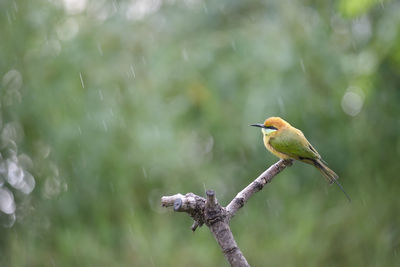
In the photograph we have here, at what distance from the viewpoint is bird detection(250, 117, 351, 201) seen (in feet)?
5.15

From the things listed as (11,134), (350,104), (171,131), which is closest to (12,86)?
(11,134)

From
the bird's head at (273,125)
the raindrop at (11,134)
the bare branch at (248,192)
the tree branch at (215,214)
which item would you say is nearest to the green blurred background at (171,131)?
the raindrop at (11,134)

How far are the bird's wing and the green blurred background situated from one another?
7.19ft

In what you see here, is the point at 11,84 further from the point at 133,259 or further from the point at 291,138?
the point at 291,138

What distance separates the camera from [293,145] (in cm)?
160

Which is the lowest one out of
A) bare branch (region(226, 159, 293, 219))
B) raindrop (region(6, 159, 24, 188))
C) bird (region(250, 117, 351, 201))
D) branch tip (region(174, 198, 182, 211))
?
raindrop (region(6, 159, 24, 188))

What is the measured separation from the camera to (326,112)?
4.31m

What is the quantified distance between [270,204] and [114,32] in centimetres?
223

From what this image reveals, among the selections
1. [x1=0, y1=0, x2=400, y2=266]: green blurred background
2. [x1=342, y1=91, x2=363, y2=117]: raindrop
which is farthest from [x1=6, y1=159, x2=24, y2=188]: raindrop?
[x1=342, y1=91, x2=363, y2=117]: raindrop

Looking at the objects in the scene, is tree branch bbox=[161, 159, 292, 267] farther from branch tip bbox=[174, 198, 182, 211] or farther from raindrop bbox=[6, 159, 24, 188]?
raindrop bbox=[6, 159, 24, 188]

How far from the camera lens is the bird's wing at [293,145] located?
1.58 metres

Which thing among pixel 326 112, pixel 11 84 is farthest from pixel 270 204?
pixel 11 84

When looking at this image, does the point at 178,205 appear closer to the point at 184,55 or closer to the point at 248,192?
the point at 248,192

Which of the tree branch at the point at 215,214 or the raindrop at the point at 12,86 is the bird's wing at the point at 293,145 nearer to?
the tree branch at the point at 215,214
